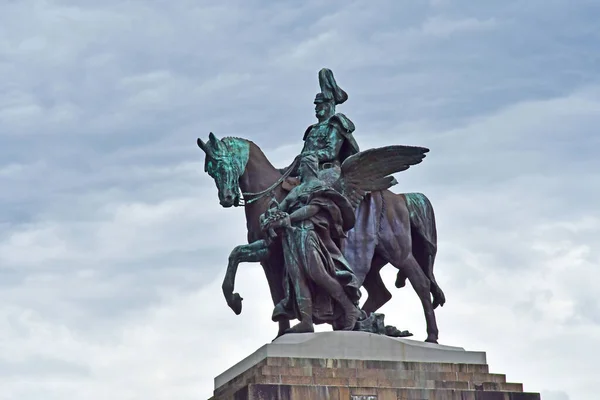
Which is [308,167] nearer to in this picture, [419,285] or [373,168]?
[373,168]

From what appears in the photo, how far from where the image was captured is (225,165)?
3322 cm

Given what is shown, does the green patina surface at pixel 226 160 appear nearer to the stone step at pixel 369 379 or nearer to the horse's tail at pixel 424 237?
the horse's tail at pixel 424 237

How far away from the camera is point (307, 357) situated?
30.9m

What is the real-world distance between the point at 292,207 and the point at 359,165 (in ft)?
5.27

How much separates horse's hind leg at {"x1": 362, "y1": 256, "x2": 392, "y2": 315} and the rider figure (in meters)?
2.22

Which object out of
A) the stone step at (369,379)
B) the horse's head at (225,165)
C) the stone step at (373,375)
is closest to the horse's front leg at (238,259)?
the horse's head at (225,165)

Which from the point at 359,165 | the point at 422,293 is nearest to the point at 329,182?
the point at 359,165

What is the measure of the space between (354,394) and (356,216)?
415 cm

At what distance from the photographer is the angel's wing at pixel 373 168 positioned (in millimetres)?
33156

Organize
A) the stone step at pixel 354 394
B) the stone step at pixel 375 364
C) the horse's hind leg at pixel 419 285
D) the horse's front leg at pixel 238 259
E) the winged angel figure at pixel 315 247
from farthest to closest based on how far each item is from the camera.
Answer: the horse's hind leg at pixel 419 285
the horse's front leg at pixel 238 259
the winged angel figure at pixel 315 247
the stone step at pixel 375 364
the stone step at pixel 354 394

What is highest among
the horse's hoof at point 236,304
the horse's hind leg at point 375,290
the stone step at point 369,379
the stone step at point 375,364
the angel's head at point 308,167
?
the angel's head at point 308,167

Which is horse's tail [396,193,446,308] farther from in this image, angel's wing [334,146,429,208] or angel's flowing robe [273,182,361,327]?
angel's flowing robe [273,182,361,327]

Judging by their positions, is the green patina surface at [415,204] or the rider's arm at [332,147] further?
the green patina surface at [415,204]

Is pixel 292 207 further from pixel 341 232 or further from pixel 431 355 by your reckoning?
pixel 431 355
